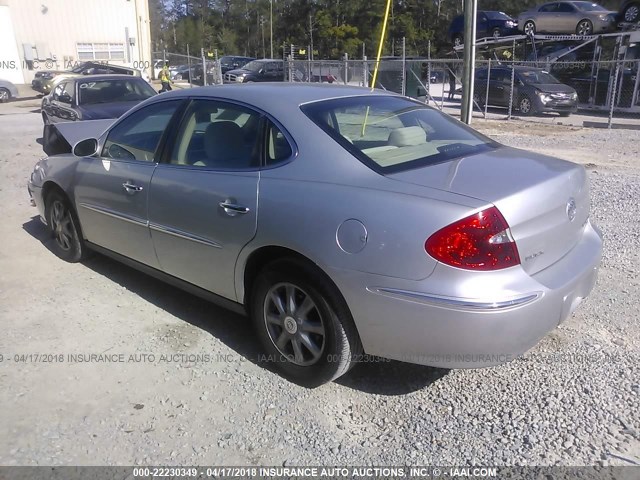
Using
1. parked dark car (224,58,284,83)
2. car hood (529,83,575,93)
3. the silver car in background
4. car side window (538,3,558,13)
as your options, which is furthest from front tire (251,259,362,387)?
parked dark car (224,58,284,83)

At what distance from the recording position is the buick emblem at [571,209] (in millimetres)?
3004

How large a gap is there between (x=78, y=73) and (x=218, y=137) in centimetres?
2165

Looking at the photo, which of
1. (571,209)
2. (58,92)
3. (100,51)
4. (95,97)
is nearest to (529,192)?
(571,209)

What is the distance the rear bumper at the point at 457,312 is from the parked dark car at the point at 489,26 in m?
24.5

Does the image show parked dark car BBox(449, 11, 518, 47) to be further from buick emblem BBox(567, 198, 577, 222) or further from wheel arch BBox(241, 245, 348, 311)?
wheel arch BBox(241, 245, 348, 311)

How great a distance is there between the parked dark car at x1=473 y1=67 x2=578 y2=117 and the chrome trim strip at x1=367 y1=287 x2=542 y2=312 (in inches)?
679

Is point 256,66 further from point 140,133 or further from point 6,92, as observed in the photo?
point 140,133

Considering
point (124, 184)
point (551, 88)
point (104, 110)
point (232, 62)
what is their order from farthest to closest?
point (232, 62) < point (551, 88) < point (104, 110) < point (124, 184)

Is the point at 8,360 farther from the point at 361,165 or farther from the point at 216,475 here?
the point at 361,165

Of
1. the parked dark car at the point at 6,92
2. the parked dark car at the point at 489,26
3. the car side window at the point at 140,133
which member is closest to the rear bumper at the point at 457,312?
the car side window at the point at 140,133

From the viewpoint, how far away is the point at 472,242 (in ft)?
8.39

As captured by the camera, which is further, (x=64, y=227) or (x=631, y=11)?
(x=631, y=11)

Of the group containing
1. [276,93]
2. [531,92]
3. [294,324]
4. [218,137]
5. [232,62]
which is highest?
[232,62]

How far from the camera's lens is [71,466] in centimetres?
260
